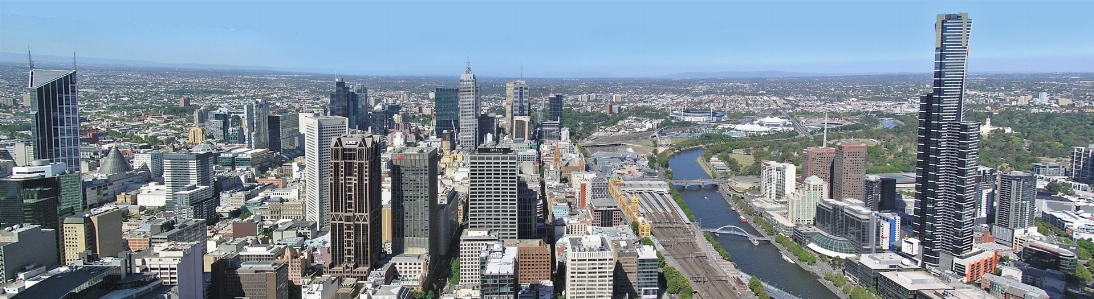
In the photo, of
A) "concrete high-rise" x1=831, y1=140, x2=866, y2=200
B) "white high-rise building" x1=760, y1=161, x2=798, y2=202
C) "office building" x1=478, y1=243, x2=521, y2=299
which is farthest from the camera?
"white high-rise building" x1=760, y1=161, x2=798, y2=202

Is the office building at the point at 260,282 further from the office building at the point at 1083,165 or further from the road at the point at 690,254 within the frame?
the office building at the point at 1083,165

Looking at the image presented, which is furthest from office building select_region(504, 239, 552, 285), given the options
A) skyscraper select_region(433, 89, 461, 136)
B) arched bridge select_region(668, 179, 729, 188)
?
skyscraper select_region(433, 89, 461, 136)

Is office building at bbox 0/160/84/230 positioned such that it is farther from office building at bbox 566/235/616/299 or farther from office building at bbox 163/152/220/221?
office building at bbox 566/235/616/299

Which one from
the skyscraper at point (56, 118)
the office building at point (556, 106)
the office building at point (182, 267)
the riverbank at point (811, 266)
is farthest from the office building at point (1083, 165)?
the skyscraper at point (56, 118)

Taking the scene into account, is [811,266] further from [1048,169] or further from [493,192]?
[1048,169]

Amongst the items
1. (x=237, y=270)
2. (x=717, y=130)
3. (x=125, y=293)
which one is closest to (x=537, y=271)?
(x=237, y=270)

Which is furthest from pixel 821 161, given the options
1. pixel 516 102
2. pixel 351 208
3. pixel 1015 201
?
pixel 516 102
